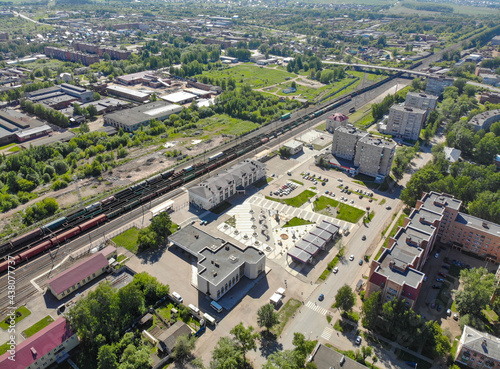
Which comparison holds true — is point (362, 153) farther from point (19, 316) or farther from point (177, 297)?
point (19, 316)

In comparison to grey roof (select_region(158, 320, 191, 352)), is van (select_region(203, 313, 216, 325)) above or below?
below

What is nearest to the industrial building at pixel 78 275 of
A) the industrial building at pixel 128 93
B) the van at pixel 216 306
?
the van at pixel 216 306

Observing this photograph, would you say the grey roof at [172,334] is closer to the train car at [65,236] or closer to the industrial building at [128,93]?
the train car at [65,236]

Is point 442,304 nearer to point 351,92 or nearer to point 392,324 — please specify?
point 392,324

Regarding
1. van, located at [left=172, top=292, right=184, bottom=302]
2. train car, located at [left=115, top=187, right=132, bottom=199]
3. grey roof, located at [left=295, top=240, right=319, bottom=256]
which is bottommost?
grey roof, located at [left=295, top=240, right=319, bottom=256]

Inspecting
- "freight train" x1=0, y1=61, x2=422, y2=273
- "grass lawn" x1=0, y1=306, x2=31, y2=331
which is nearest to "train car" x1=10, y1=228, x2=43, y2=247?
"freight train" x1=0, y1=61, x2=422, y2=273

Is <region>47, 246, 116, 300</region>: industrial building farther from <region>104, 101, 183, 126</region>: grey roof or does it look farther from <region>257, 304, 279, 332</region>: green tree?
<region>104, 101, 183, 126</region>: grey roof

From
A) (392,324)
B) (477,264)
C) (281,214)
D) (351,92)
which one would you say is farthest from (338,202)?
(351,92)
